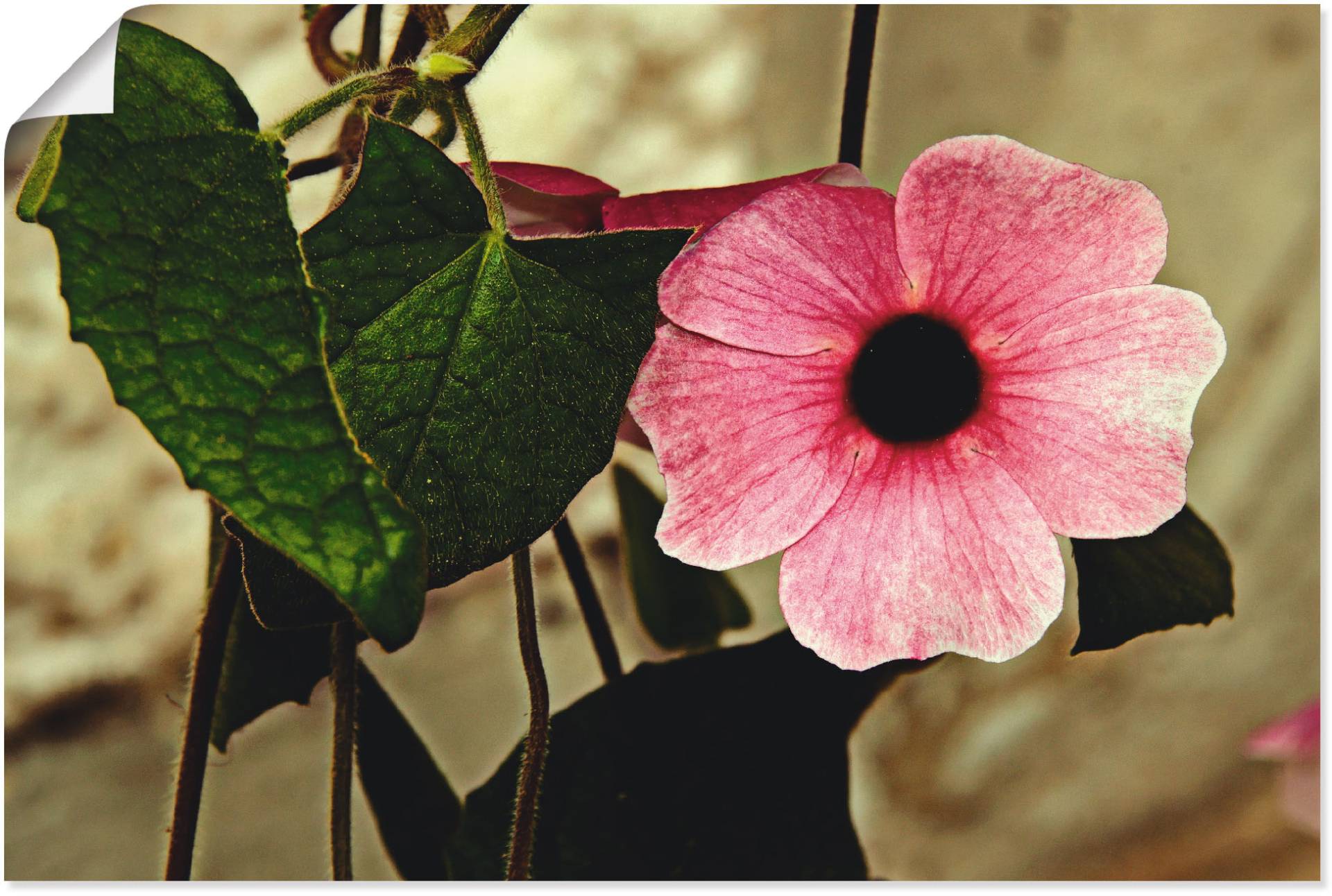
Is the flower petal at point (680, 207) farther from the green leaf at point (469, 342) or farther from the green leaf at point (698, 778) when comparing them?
the green leaf at point (698, 778)

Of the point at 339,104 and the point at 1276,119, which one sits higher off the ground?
the point at 339,104

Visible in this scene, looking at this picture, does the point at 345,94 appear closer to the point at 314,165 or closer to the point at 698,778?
the point at 314,165

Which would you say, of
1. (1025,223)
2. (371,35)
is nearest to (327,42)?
(371,35)

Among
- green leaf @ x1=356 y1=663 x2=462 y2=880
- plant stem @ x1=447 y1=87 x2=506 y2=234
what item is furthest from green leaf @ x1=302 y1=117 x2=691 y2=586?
green leaf @ x1=356 y1=663 x2=462 y2=880

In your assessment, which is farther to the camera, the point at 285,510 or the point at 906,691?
the point at 906,691

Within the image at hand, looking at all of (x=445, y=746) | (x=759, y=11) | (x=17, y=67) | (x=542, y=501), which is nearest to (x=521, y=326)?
(x=542, y=501)

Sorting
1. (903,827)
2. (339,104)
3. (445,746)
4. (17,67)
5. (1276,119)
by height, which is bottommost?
(903,827)

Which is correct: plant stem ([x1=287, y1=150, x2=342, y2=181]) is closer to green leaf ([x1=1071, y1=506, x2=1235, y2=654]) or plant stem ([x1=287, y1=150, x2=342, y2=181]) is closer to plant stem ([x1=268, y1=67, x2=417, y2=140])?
plant stem ([x1=268, y1=67, x2=417, y2=140])

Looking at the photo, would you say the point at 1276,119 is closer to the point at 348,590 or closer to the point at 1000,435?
the point at 1000,435
